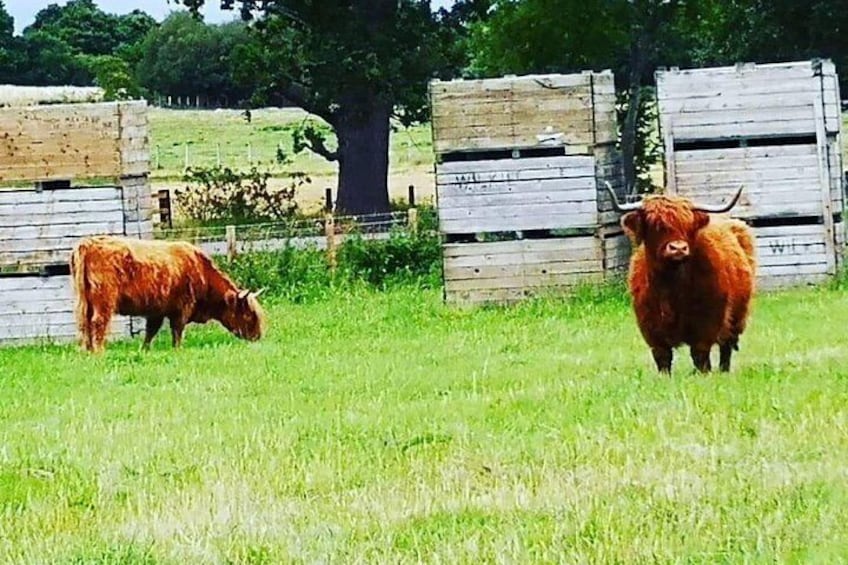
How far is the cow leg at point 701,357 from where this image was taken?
13.0 metres

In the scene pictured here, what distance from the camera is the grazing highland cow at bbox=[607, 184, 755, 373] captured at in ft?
41.8

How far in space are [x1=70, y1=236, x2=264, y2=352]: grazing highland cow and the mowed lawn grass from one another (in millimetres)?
2994

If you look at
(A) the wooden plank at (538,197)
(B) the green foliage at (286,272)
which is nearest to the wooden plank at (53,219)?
(B) the green foliage at (286,272)

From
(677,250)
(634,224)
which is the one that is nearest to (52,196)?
(634,224)

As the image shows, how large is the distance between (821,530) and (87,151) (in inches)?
647

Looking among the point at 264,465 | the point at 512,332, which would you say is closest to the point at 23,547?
the point at 264,465

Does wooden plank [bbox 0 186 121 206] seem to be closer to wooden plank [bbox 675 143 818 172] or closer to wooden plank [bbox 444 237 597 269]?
wooden plank [bbox 444 237 597 269]

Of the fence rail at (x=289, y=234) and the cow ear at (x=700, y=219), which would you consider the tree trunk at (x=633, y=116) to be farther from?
the cow ear at (x=700, y=219)

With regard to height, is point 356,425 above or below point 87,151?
below

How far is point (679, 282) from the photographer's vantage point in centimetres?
1295

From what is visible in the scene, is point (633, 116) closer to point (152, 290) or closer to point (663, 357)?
point (152, 290)

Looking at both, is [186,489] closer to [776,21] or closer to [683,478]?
[683,478]

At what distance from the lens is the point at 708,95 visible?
22.7 m

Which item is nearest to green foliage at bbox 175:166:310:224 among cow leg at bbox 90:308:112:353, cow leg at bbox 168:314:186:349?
cow leg at bbox 168:314:186:349
